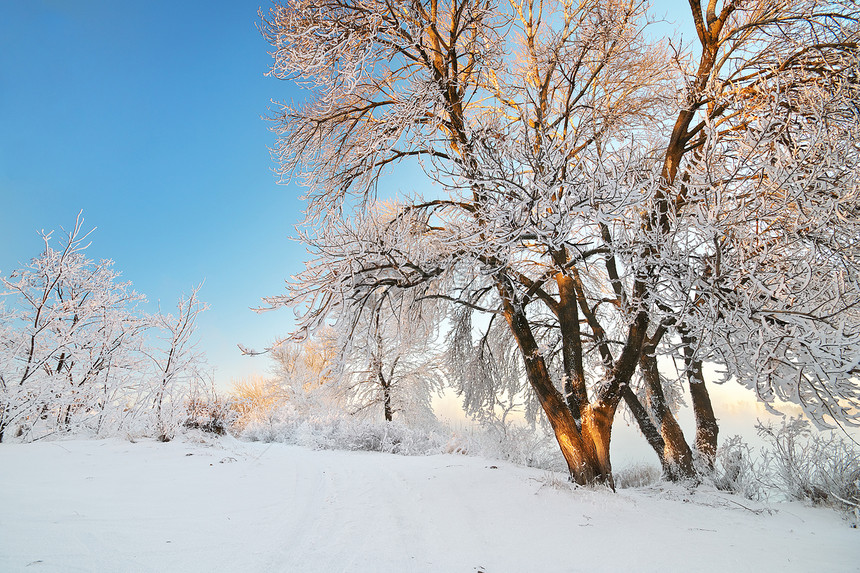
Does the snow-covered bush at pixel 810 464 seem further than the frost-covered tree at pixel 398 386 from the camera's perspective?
No

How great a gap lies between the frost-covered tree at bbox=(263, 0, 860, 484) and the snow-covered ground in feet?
4.11

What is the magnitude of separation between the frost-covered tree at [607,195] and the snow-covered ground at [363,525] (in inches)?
49.3

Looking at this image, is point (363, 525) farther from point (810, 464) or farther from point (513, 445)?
point (513, 445)

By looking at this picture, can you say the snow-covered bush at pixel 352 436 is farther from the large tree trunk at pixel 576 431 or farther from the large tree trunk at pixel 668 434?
the large tree trunk at pixel 576 431

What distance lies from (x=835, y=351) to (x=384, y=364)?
1395 centimetres

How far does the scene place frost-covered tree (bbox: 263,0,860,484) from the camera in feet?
12.6

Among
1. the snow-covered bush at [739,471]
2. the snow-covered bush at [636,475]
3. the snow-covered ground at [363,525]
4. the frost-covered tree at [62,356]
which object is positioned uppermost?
the frost-covered tree at [62,356]

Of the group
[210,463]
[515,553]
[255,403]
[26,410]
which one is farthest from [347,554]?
[255,403]

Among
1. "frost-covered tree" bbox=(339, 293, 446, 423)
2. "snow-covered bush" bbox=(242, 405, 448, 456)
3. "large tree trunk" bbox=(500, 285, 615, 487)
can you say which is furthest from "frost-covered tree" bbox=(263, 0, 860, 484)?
"frost-covered tree" bbox=(339, 293, 446, 423)

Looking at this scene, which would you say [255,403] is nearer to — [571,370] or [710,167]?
[571,370]

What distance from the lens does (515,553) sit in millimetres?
2883

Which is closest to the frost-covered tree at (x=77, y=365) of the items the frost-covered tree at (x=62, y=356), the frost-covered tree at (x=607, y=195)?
the frost-covered tree at (x=62, y=356)

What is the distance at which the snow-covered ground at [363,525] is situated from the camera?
2422mm

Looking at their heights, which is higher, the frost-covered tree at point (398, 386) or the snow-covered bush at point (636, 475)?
the frost-covered tree at point (398, 386)
